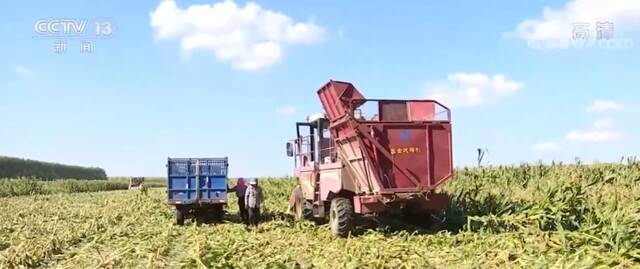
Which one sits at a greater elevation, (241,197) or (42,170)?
(42,170)

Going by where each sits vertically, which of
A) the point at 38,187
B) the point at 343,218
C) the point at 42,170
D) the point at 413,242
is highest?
the point at 42,170

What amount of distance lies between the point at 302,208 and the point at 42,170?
224 ft

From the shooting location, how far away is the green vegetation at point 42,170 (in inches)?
2682

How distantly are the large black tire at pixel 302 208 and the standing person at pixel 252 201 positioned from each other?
1.18 m

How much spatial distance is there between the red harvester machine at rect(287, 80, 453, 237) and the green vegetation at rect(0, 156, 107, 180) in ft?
185

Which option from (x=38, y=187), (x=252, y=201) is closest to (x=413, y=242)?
(x=252, y=201)

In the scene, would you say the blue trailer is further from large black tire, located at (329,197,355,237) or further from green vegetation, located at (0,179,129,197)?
green vegetation, located at (0,179,129,197)

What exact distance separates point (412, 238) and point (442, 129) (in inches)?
94.4

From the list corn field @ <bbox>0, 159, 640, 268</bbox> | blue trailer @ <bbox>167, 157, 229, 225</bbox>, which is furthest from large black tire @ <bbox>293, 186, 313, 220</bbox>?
blue trailer @ <bbox>167, 157, 229, 225</bbox>

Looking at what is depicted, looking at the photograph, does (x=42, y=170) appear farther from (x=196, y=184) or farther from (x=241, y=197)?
(x=241, y=197)

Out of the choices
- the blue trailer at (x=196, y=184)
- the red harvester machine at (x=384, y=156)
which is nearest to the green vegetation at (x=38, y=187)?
the blue trailer at (x=196, y=184)

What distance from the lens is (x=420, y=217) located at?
42.8 feet

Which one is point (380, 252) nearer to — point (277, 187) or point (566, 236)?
point (566, 236)

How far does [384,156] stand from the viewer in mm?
11938
